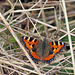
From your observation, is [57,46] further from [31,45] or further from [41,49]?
[31,45]

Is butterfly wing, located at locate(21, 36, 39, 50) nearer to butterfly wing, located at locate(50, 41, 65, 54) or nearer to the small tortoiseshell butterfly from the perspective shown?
the small tortoiseshell butterfly

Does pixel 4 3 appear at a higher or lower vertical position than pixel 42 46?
higher

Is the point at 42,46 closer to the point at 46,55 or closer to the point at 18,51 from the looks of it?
the point at 46,55

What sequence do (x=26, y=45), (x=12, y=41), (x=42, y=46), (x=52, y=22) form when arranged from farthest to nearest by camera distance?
(x=52, y=22) < (x=12, y=41) < (x=42, y=46) < (x=26, y=45)

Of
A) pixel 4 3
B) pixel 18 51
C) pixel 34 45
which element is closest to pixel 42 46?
pixel 34 45

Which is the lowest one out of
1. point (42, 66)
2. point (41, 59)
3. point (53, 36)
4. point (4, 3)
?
point (42, 66)

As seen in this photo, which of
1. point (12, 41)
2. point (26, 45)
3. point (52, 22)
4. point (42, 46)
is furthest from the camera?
point (52, 22)

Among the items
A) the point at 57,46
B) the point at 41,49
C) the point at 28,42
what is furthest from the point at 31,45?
the point at 57,46

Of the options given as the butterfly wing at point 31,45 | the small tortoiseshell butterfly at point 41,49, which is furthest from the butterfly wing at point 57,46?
the butterfly wing at point 31,45

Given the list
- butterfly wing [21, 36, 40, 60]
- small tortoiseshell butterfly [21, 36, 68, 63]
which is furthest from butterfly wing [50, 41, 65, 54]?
butterfly wing [21, 36, 40, 60]

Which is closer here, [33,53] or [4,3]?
[33,53]
